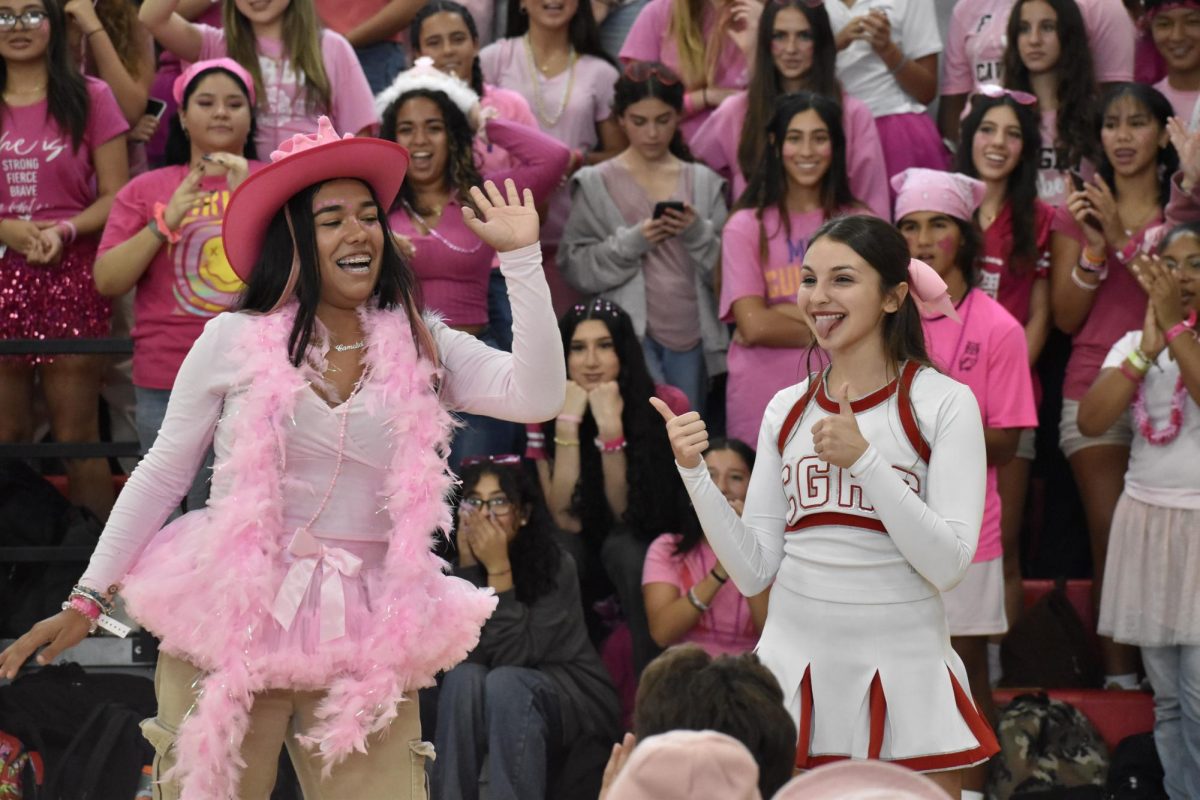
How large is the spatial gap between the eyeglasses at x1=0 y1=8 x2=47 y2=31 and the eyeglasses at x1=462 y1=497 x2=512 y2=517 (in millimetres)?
2171

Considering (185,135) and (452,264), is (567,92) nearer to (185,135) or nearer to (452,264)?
(452,264)

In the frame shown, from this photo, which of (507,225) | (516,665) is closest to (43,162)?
(516,665)

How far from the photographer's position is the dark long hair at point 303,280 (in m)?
3.24

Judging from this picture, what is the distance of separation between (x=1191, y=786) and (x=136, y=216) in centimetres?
359

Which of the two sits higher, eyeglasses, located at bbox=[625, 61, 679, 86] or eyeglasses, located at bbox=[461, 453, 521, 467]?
eyeglasses, located at bbox=[625, 61, 679, 86]

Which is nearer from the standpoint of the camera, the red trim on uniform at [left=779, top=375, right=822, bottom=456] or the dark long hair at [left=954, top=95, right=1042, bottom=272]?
the red trim on uniform at [left=779, top=375, right=822, bottom=456]

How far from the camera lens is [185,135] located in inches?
212

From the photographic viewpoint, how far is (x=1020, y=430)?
16.2 ft

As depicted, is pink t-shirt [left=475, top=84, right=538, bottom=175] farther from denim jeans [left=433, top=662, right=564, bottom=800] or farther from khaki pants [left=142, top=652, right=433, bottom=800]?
khaki pants [left=142, top=652, right=433, bottom=800]

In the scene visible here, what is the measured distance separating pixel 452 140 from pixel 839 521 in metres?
2.68

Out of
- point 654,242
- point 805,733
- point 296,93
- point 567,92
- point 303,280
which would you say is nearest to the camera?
point 805,733

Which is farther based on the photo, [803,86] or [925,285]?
[803,86]

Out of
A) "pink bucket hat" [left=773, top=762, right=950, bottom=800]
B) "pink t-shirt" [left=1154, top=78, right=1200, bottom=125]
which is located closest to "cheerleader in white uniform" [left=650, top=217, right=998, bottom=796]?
"pink bucket hat" [left=773, top=762, right=950, bottom=800]

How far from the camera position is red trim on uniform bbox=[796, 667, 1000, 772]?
3086mm
